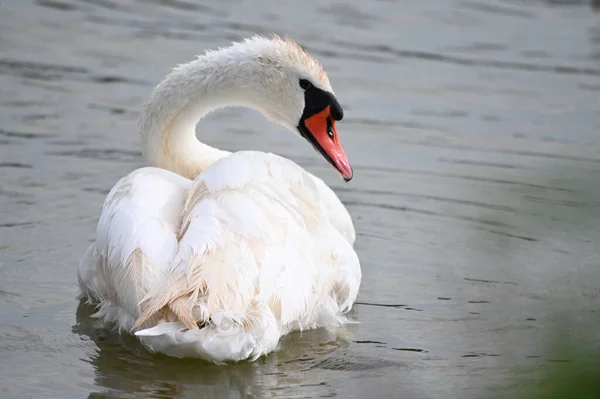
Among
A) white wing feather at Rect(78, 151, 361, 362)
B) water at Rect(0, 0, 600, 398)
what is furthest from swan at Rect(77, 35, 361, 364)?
water at Rect(0, 0, 600, 398)

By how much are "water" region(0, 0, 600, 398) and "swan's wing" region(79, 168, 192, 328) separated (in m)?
0.25

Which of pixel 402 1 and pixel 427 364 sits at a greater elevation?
pixel 402 1

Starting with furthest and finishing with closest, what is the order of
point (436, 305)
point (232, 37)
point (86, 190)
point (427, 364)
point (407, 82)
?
point (232, 37) → point (407, 82) → point (86, 190) → point (436, 305) → point (427, 364)

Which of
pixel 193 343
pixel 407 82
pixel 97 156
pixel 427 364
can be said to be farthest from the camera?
pixel 407 82

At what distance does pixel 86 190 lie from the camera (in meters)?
7.38

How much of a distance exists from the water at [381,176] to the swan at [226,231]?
283 millimetres

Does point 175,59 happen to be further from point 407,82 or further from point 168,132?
point 168,132

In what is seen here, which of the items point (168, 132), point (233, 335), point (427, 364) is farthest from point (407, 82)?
point (233, 335)

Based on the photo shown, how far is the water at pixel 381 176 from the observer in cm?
439

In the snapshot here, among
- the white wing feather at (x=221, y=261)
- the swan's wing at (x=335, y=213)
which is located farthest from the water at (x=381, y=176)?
the swan's wing at (x=335, y=213)

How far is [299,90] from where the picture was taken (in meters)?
5.88

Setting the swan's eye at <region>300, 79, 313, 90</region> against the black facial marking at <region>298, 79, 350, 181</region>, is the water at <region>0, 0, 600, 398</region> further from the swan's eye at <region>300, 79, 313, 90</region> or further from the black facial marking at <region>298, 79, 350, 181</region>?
the swan's eye at <region>300, 79, 313, 90</region>

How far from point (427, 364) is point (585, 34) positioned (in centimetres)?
873

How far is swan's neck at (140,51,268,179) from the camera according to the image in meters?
6.00
